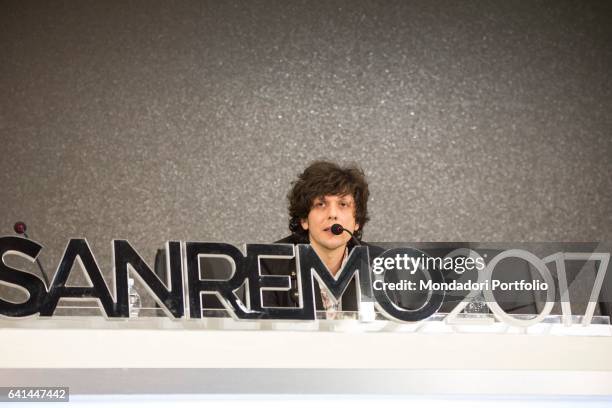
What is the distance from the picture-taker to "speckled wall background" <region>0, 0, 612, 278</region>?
3.05 meters

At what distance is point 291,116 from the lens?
3123 millimetres

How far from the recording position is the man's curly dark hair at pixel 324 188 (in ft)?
7.41

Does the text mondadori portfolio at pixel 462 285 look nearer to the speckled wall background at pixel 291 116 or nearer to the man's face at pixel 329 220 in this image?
the man's face at pixel 329 220

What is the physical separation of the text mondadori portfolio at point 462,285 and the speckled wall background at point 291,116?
66.6 inches

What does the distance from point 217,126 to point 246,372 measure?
2.01m

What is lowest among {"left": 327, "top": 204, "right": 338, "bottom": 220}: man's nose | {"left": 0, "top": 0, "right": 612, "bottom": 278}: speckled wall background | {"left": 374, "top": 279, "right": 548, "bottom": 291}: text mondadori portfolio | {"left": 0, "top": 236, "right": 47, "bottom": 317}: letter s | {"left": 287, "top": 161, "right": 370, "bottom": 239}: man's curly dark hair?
{"left": 374, "top": 279, "right": 548, "bottom": 291}: text mondadori portfolio

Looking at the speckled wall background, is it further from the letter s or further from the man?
the letter s

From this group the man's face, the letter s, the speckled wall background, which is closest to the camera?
the letter s

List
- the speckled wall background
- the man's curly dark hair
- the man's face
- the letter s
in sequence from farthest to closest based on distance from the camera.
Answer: the speckled wall background
the man's curly dark hair
the man's face
the letter s

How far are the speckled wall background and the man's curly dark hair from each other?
767 mm

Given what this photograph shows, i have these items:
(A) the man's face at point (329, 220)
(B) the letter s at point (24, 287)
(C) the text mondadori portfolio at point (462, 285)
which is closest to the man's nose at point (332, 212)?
(A) the man's face at point (329, 220)

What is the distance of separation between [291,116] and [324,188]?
93cm

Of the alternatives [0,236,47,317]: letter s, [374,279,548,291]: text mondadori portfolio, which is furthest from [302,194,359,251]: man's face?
[0,236,47,317]: letter s

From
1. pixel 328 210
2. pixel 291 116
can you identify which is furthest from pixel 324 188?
pixel 291 116
